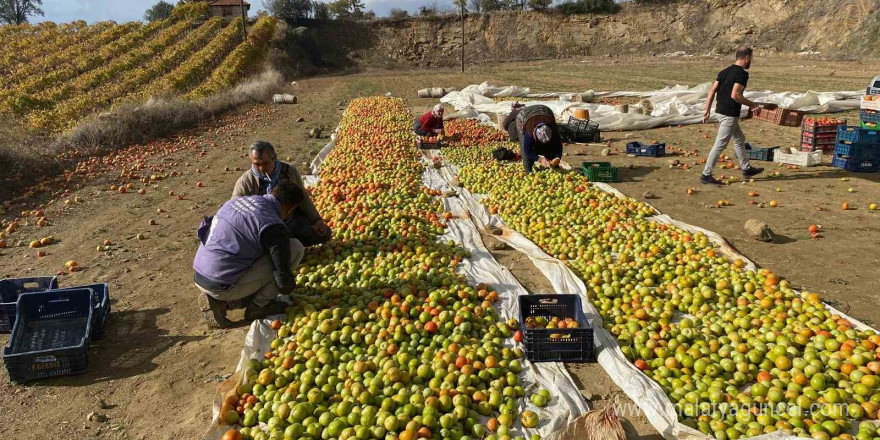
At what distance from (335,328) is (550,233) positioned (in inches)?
147

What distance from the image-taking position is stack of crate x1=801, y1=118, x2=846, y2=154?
11008 millimetres

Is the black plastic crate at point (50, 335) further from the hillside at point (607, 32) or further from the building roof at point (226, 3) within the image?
the building roof at point (226, 3)

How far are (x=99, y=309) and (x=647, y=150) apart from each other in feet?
37.5

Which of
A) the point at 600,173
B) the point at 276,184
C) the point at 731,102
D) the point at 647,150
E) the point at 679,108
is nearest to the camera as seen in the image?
the point at 276,184

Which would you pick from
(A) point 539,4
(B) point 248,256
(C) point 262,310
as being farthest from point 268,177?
(A) point 539,4

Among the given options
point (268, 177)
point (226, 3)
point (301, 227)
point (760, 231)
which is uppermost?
point (226, 3)

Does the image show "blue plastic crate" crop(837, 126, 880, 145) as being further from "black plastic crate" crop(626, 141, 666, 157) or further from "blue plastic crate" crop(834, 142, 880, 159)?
"black plastic crate" crop(626, 141, 666, 157)

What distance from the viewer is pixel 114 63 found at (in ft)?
107

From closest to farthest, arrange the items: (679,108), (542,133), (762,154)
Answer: (542,133)
(762,154)
(679,108)

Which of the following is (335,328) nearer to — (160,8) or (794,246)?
(794,246)

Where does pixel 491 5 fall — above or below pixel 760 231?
above

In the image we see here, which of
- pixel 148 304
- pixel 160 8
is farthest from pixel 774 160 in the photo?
pixel 160 8

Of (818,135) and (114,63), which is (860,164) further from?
(114,63)

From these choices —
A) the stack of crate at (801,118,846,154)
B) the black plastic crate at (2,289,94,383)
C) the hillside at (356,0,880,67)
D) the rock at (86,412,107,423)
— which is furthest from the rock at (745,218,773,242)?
the hillside at (356,0,880,67)
